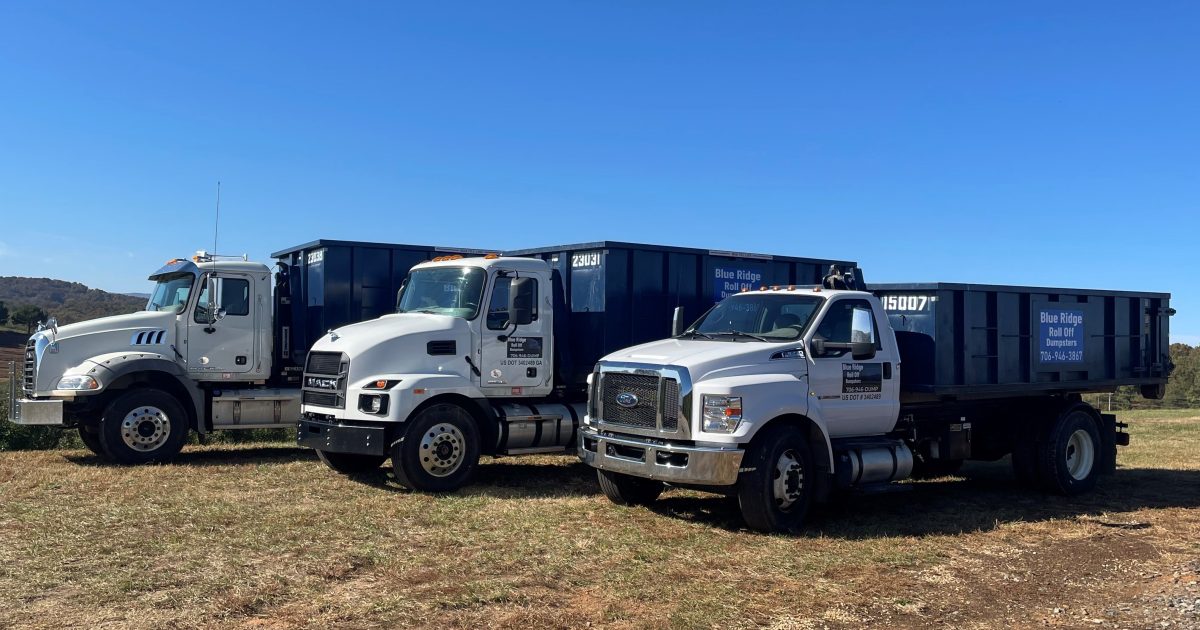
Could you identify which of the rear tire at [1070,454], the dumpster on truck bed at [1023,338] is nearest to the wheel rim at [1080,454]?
the rear tire at [1070,454]

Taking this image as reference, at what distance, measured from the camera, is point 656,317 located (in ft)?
41.5

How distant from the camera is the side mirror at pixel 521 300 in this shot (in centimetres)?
1119

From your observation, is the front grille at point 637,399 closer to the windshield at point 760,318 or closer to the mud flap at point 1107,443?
the windshield at point 760,318

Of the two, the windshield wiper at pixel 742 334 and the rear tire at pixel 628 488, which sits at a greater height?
the windshield wiper at pixel 742 334

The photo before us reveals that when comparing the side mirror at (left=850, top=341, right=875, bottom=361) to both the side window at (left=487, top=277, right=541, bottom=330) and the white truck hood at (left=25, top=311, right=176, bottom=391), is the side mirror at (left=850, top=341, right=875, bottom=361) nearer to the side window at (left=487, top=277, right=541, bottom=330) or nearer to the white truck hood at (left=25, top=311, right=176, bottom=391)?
the side window at (left=487, top=277, right=541, bottom=330)

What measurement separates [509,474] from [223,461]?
4.24 metres

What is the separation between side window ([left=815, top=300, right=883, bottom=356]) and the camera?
964 centimetres

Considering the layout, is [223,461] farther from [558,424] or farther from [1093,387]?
[1093,387]

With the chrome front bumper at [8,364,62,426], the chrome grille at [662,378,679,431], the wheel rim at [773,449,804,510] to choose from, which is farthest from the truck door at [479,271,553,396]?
the chrome front bumper at [8,364,62,426]

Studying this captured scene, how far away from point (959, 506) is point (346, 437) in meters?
6.97

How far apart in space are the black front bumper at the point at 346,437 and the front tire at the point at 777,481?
13.4 ft

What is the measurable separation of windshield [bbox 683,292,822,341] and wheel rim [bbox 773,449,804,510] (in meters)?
1.23

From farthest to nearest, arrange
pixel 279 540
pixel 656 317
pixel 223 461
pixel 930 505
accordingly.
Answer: pixel 223 461 < pixel 656 317 < pixel 930 505 < pixel 279 540

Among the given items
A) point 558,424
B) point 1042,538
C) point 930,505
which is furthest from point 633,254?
point 1042,538
